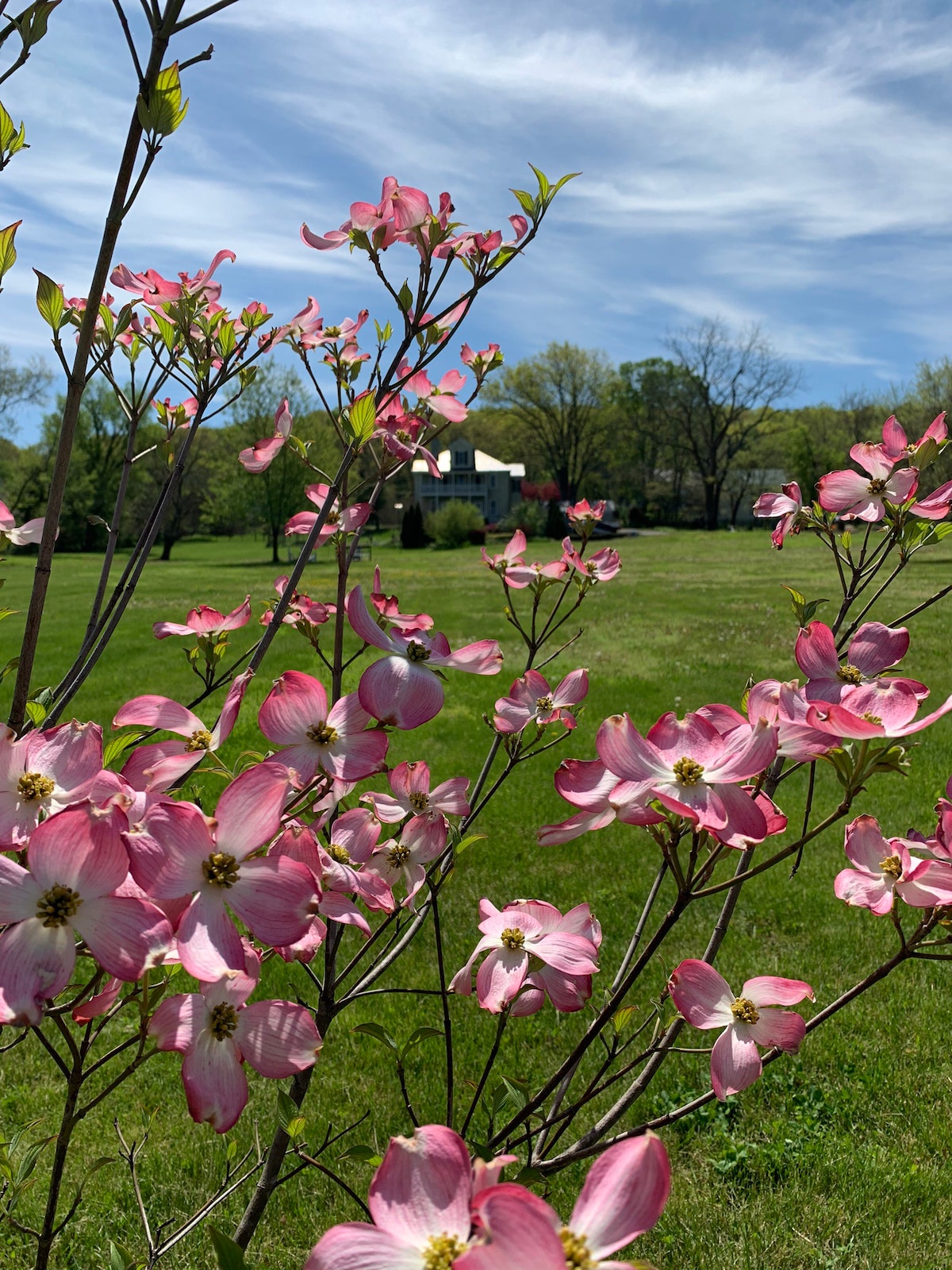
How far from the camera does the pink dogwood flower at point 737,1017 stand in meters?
0.92

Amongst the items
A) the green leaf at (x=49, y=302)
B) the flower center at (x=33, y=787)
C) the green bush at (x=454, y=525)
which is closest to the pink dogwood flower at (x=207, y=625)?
the green leaf at (x=49, y=302)

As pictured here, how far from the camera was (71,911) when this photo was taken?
62cm

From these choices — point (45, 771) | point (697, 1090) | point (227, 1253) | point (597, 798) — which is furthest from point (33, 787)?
point (697, 1090)

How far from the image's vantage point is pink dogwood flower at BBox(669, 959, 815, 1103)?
923 millimetres

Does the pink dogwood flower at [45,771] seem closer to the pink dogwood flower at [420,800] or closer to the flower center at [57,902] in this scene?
the flower center at [57,902]

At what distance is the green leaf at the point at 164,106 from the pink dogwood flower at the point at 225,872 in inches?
26.8

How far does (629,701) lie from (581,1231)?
713 cm

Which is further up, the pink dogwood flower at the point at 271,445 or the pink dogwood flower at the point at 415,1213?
the pink dogwood flower at the point at 271,445

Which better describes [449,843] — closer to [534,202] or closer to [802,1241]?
[534,202]

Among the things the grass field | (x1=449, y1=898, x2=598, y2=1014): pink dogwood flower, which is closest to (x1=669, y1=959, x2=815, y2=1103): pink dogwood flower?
(x1=449, y1=898, x2=598, y2=1014): pink dogwood flower

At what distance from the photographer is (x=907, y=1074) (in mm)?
2863

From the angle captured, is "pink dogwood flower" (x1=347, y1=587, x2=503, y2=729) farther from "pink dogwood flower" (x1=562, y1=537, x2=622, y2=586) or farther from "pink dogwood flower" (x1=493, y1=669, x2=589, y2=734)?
"pink dogwood flower" (x1=562, y1=537, x2=622, y2=586)

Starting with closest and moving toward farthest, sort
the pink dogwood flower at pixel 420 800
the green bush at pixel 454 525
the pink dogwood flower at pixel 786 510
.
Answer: the pink dogwood flower at pixel 420 800
the pink dogwood flower at pixel 786 510
the green bush at pixel 454 525

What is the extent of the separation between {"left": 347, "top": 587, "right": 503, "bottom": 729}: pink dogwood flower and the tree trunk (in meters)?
50.0
